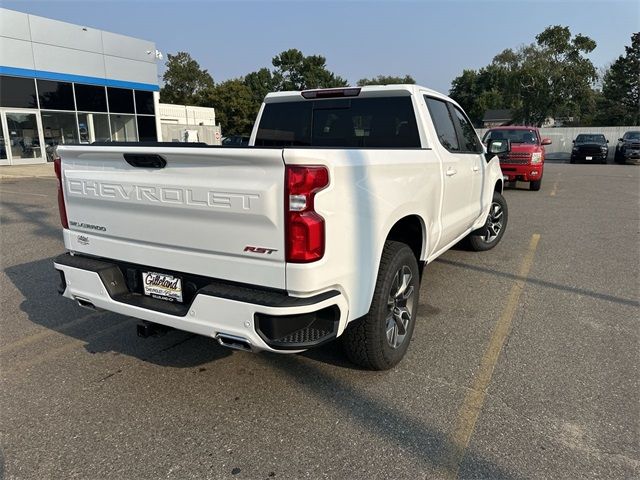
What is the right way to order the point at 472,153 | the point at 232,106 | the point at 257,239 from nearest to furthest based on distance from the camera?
the point at 257,239, the point at 472,153, the point at 232,106

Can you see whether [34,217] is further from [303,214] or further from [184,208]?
[303,214]

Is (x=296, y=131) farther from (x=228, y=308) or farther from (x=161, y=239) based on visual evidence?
(x=228, y=308)

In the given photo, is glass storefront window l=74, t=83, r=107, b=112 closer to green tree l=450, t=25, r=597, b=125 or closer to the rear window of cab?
the rear window of cab

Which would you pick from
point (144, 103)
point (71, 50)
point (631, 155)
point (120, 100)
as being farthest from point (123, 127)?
point (631, 155)

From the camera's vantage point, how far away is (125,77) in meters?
25.6

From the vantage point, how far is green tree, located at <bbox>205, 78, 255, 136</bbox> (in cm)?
5519

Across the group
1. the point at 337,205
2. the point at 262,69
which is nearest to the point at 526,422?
the point at 337,205

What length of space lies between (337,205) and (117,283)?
5.22 ft

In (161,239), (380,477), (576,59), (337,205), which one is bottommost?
(380,477)

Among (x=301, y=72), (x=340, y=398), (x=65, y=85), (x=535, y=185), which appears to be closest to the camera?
(x=340, y=398)

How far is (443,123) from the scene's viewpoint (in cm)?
443

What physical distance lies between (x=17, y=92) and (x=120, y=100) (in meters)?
5.54

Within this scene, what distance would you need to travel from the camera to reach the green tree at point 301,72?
232ft

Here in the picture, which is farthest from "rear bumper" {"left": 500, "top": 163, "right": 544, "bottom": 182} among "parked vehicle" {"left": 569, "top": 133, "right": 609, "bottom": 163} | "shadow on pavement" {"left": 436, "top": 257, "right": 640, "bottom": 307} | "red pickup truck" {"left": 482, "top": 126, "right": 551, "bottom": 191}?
"parked vehicle" {"left": 569, "top": 133, "right": 609, "bottom": 163}
